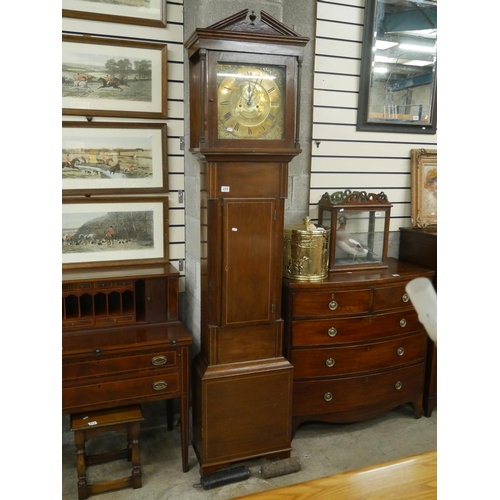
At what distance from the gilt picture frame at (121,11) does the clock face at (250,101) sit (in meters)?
0.65

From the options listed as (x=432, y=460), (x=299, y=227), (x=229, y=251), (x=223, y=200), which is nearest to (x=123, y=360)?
(x=229, y=251)

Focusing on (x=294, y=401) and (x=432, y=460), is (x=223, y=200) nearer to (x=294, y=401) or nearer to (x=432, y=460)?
(x=294, y=401)

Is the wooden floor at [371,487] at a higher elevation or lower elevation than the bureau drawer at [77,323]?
higher

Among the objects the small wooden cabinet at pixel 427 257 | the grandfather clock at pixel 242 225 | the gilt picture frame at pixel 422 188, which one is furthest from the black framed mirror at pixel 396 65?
the grandfather clock at pixel 242 225

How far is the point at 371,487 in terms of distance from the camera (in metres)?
0.61

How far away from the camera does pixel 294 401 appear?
265cm

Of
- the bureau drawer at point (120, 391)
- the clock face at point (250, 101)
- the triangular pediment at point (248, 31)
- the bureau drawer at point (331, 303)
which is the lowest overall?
→ the bureau drawer at point (120, 391)

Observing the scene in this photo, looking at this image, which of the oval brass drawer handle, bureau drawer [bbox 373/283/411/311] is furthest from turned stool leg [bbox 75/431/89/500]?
bureau drawer [bbox 373/283/411/311]

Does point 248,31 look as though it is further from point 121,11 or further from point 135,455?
point 135,455

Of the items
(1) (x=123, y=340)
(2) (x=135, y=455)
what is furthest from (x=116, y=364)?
(2) (x=135, y=455)

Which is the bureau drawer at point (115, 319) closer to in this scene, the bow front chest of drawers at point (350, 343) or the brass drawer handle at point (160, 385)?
the brass drawer handle at point (160, 385)

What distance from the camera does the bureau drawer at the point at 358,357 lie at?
2646 millimetres

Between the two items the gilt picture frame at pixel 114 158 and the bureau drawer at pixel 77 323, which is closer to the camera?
the bureau drawer at pixel 77 323

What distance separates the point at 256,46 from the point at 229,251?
94 cm
